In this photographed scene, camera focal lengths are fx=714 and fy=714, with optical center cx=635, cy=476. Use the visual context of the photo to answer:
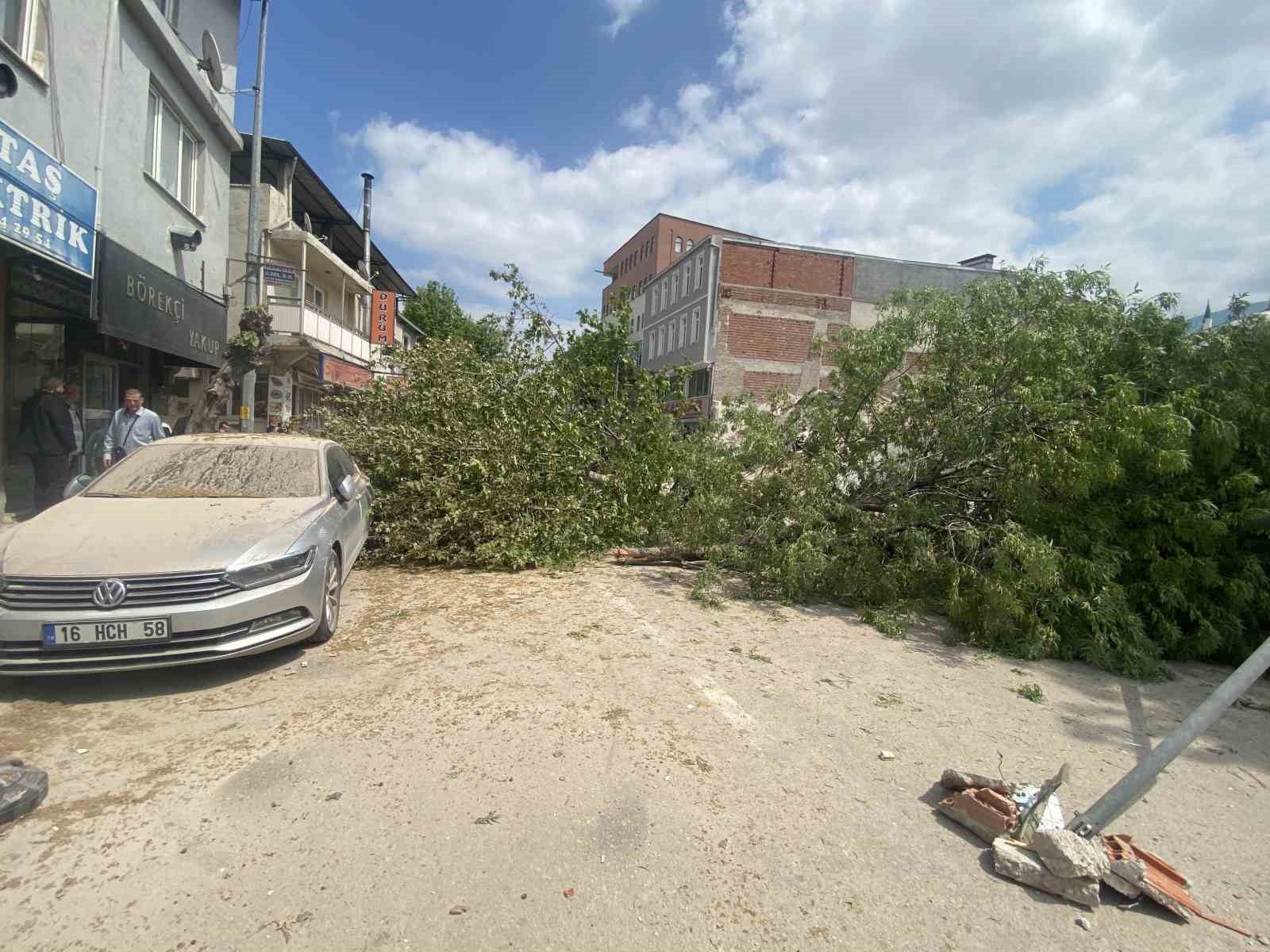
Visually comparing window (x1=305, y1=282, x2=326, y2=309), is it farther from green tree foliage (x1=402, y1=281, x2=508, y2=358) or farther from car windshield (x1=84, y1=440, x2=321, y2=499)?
car windshield (x1=84, y1=440, x2=321, y2=499)

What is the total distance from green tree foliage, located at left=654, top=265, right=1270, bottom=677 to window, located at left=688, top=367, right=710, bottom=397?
31400 mm

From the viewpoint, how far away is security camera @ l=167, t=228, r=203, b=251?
12227 millimetres

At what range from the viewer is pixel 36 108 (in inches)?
326

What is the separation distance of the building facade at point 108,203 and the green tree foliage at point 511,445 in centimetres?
345

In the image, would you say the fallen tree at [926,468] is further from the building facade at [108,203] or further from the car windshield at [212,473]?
the building facade at [108,203]

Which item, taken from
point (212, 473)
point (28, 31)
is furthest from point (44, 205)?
point (212, 473)

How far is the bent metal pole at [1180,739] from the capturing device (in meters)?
2.73

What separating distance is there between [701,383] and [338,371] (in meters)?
22.1

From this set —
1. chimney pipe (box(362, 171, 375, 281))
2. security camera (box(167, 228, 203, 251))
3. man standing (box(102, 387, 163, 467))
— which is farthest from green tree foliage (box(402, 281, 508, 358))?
man standing (box(102, 387, 163, 467))

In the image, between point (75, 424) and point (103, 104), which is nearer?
point (75, 424)

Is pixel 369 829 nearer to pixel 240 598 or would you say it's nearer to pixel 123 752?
pixel 123 752

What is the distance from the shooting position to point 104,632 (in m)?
3.84

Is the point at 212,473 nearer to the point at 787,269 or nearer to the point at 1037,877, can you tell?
the point at 1037,877

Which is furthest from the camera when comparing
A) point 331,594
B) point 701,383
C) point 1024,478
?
point 701,383
